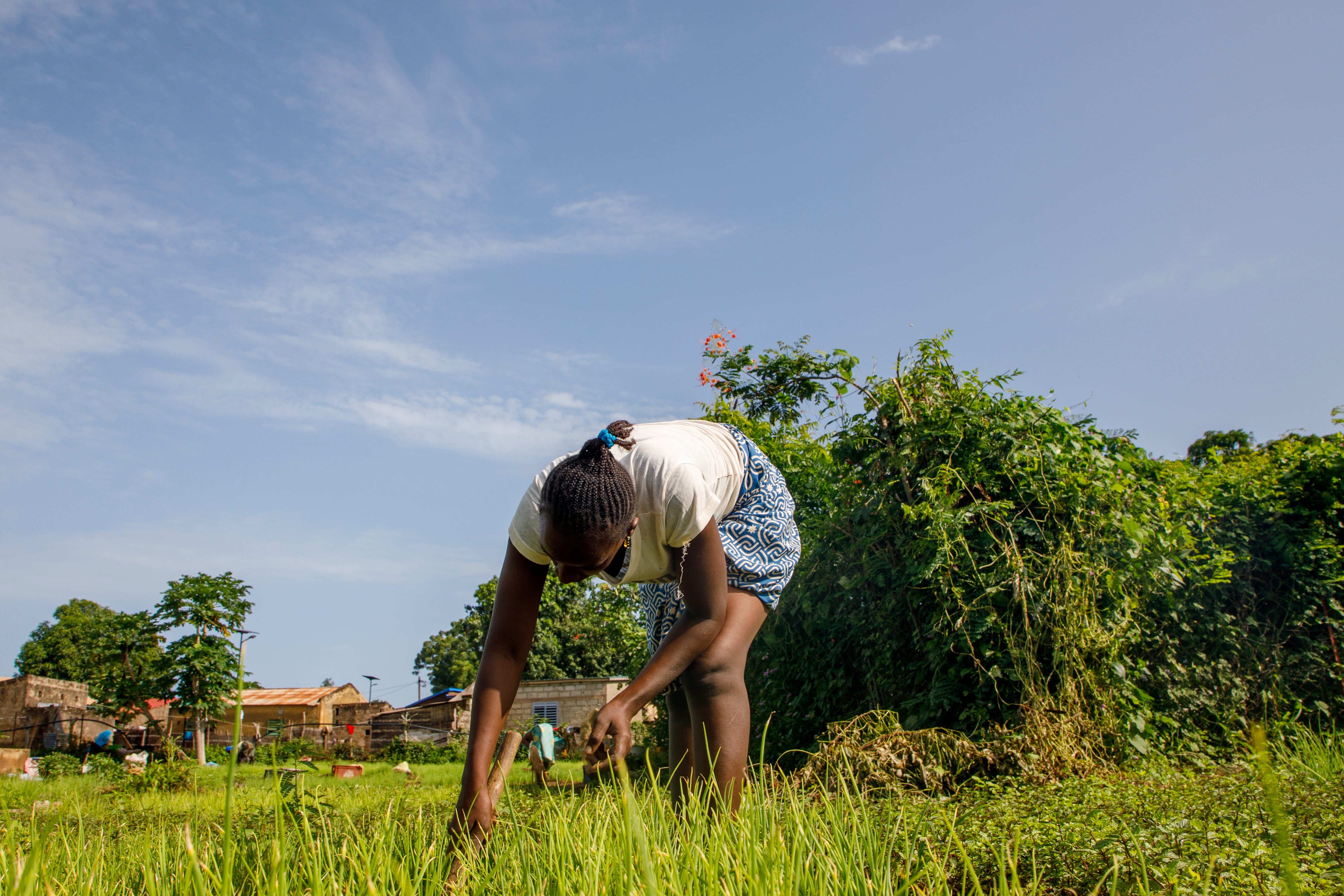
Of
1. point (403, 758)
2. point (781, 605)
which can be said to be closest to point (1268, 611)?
point (781, 605)

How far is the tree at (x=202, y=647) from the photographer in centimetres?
1483

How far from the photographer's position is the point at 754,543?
9.63ft

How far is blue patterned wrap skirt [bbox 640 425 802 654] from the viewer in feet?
9.47

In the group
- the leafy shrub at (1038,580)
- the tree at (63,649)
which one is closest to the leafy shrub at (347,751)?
the leafy shrub at (1038,580)

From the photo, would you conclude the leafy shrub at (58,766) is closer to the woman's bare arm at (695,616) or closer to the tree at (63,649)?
the woman's bare arm at (695,616)

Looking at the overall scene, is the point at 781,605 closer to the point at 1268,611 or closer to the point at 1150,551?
the point at 1150,551

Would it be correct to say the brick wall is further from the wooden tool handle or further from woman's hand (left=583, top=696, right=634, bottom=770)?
woman's hand (left=583, top=696, right=634, bottom=770)

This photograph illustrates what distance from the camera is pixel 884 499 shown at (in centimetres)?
554

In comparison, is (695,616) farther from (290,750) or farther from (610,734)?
(290,750)

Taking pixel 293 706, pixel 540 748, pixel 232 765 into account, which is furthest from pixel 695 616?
pixel 293 706

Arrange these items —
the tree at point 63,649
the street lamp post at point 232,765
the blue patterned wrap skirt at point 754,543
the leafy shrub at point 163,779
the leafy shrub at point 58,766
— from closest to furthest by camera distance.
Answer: the street lamp post at point 232,765 → the blue patterned wrap skirt at point 754,543 → the leafy shrub at point 163,779 → the leafy shrub at point 58,766 → the tree at point 63,649

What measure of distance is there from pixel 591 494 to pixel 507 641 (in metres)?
0.64

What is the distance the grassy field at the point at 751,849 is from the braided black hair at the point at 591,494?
69 cm

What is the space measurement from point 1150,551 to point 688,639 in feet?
13.2
